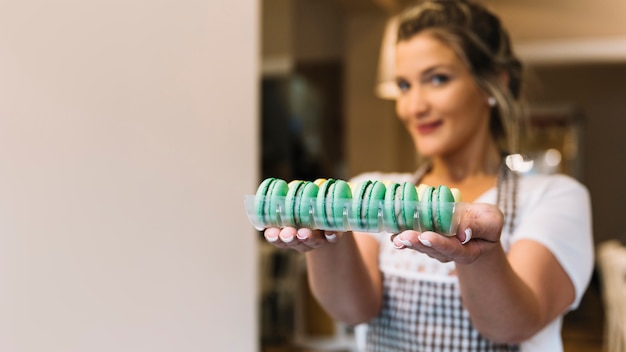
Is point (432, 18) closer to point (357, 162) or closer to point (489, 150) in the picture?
point (489, 150)

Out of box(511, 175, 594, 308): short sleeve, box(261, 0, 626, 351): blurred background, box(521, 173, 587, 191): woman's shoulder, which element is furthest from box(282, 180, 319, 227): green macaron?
box(261, 0, 626, 351): blurred background

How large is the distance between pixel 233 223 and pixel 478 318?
0.42 m

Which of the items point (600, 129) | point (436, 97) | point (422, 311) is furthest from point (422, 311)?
point (600, 129)

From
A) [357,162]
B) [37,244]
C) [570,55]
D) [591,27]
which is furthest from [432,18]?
[570,55]

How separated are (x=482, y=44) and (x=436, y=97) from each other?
16cm

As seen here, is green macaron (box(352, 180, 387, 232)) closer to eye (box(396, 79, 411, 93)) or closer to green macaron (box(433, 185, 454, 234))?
green macaron (box(433, 185, 454, 234))

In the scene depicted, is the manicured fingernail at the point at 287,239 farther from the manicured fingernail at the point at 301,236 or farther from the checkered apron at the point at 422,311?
the checkered apron at the point at 422,311

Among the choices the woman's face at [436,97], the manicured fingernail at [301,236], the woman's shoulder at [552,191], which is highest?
the woman's face at [436,97]

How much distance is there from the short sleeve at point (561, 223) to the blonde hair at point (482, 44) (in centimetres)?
18

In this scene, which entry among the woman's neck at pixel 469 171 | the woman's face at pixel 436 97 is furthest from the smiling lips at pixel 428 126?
the woman's neck at pixel 469 171

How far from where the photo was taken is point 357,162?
15.8 ft

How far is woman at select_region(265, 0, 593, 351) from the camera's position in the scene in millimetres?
955

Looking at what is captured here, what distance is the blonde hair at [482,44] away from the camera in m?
1.18

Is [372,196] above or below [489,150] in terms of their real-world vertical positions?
below
